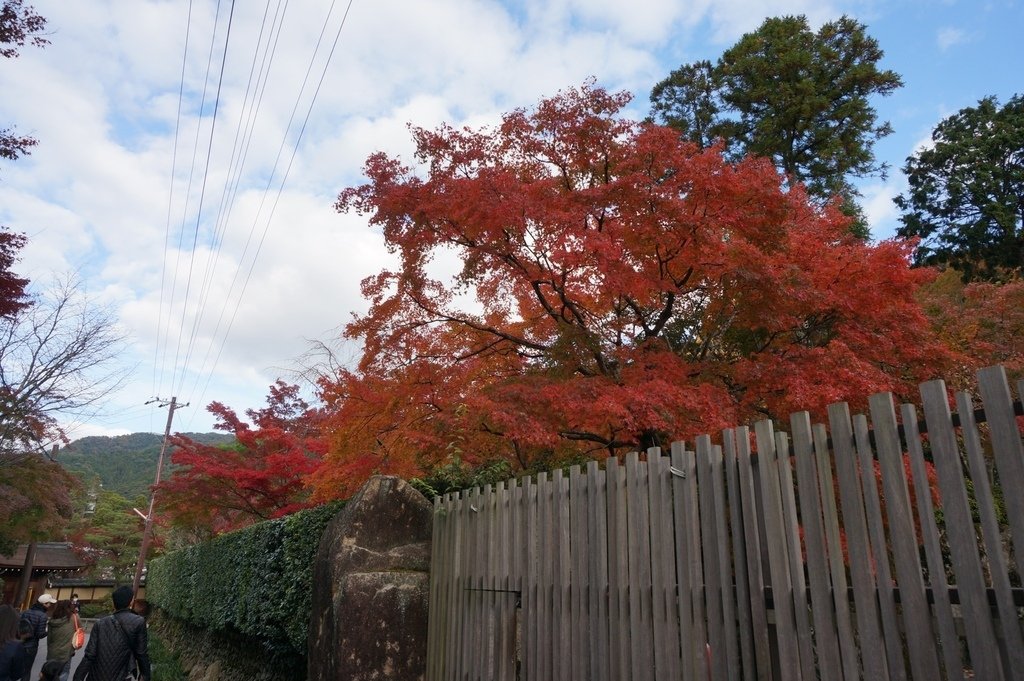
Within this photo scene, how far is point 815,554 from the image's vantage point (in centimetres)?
303

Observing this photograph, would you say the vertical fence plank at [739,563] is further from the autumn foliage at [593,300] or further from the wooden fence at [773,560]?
the autumn foliage at [593,300]

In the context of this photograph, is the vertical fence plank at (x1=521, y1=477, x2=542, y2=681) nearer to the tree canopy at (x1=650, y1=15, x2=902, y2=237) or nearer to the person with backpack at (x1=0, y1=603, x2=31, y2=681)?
the person with backpack at (x1=0, y1=603, x2=31, y2=681)

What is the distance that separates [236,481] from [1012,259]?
22.6 metres

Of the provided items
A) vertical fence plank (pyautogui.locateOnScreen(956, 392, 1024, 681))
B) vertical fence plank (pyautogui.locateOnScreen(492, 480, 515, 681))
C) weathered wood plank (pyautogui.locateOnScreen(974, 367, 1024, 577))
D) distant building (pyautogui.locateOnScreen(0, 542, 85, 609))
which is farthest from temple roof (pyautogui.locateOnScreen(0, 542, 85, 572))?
weathered wood plank (pyautogui.locateOnScreen(974, 367, 1024, 577))

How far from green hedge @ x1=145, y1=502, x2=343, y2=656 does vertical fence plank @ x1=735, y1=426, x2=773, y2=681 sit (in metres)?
5.62

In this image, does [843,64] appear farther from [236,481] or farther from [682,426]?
[236,481]

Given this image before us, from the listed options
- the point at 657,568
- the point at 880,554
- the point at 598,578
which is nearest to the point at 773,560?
the point at 880,554

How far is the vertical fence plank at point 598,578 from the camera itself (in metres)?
4.04

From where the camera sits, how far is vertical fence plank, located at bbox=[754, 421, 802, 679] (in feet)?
9.96

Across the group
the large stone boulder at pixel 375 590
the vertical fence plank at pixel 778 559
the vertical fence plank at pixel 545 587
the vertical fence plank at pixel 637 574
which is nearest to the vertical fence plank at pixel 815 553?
the vertical fence plank at pixel 778 559

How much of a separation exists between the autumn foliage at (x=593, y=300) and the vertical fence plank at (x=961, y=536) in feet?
14.3

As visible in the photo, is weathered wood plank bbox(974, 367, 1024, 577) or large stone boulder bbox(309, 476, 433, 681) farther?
large stone boulder bbox(309, 476, 433, 681)

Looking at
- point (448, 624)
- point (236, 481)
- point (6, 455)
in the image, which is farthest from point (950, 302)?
point (6, 455)

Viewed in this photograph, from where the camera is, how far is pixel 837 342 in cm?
783
